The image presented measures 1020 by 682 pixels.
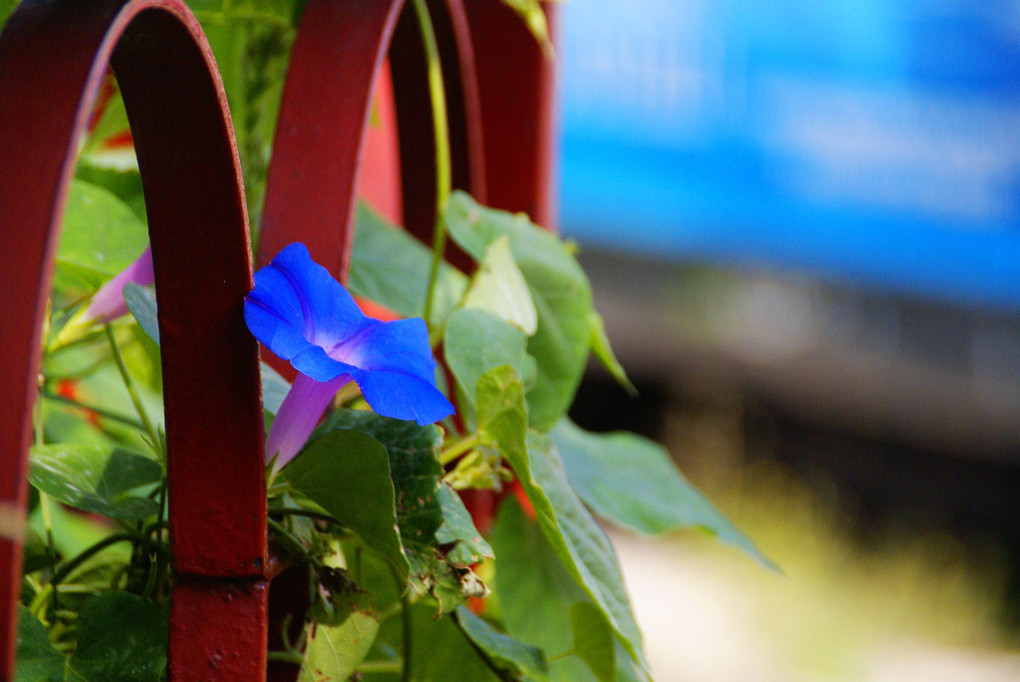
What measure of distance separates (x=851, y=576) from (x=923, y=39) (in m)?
1.29

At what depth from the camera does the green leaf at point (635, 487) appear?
1.50ft

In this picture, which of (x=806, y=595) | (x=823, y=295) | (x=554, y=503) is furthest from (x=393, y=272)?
(x=823, y=295)

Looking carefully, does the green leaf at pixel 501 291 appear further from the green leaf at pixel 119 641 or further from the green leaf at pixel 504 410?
the green leaf at pixel 119 641

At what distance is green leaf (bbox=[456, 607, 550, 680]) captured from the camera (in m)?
0.33

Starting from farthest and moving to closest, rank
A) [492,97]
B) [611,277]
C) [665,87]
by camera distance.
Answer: [611,277], [665,87], [492,97]

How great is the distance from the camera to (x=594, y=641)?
1.29 feet

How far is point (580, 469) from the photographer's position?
1.57 feet

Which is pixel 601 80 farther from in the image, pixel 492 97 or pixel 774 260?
pixel 492 97

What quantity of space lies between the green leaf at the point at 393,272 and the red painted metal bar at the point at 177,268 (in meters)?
0.21

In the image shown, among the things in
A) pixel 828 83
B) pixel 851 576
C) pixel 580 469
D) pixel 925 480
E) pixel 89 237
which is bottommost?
pixel 851 576

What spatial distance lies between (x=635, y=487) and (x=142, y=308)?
0.28 metres

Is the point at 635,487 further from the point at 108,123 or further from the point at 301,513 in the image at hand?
the point at 108,123

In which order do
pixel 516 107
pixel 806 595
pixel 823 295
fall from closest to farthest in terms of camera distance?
pixel 516 107 < pixel 806 595 < pixel 823 295

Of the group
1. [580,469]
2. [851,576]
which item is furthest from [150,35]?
[851,576]
